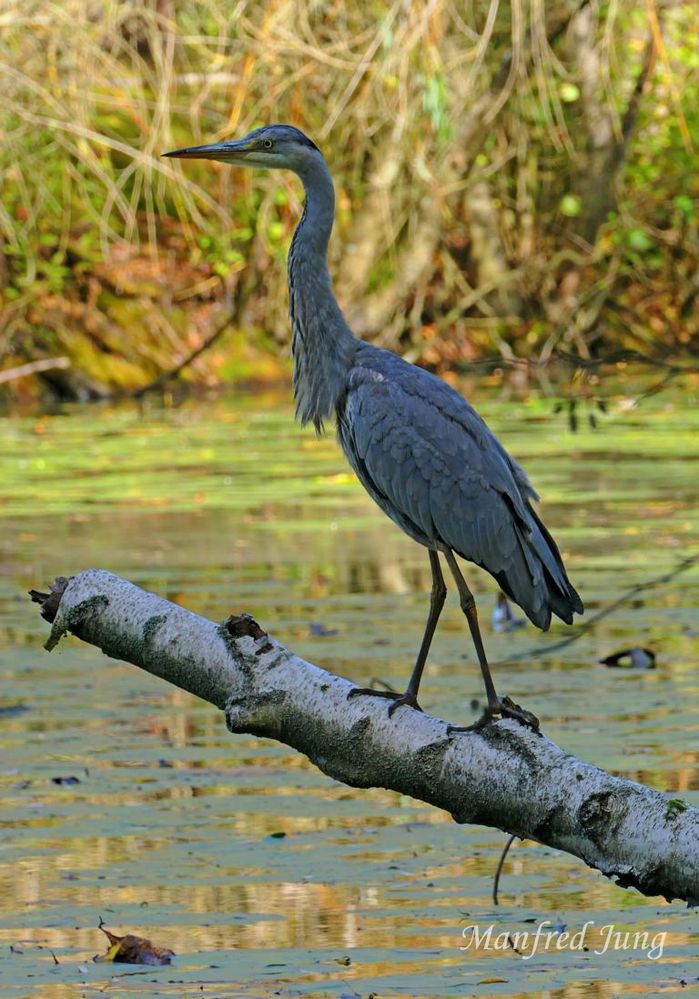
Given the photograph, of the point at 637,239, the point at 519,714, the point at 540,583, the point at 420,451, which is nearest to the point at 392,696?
the point at 519,714

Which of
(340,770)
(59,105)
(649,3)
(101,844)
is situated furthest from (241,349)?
(340,770)

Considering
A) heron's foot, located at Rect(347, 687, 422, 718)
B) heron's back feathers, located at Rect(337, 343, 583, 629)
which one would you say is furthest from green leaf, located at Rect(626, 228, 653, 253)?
heron's foot, located at Rect(347, 687, 422, 718)

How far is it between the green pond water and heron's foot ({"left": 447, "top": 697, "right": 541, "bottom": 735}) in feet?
0.52

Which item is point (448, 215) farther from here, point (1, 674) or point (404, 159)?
point (1, 674)

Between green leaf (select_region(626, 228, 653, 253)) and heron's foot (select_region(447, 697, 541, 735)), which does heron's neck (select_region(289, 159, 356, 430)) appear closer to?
heron's foot (select_region(447, 697, 541, 735))

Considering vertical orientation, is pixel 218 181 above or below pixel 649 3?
below

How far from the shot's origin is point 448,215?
23531 millimetres

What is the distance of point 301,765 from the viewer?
6785mm

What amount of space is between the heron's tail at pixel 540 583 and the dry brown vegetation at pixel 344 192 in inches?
498

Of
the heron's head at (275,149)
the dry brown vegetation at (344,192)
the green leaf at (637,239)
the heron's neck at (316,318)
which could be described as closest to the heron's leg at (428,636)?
the heron's neck at (316,318)

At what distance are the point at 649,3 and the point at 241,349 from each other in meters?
9.87

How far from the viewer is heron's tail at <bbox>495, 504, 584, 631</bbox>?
5.50 m

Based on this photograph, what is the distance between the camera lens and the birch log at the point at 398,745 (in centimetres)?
368

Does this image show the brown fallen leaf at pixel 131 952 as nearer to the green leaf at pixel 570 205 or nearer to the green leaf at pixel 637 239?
the green leaf at pixel 570 205
